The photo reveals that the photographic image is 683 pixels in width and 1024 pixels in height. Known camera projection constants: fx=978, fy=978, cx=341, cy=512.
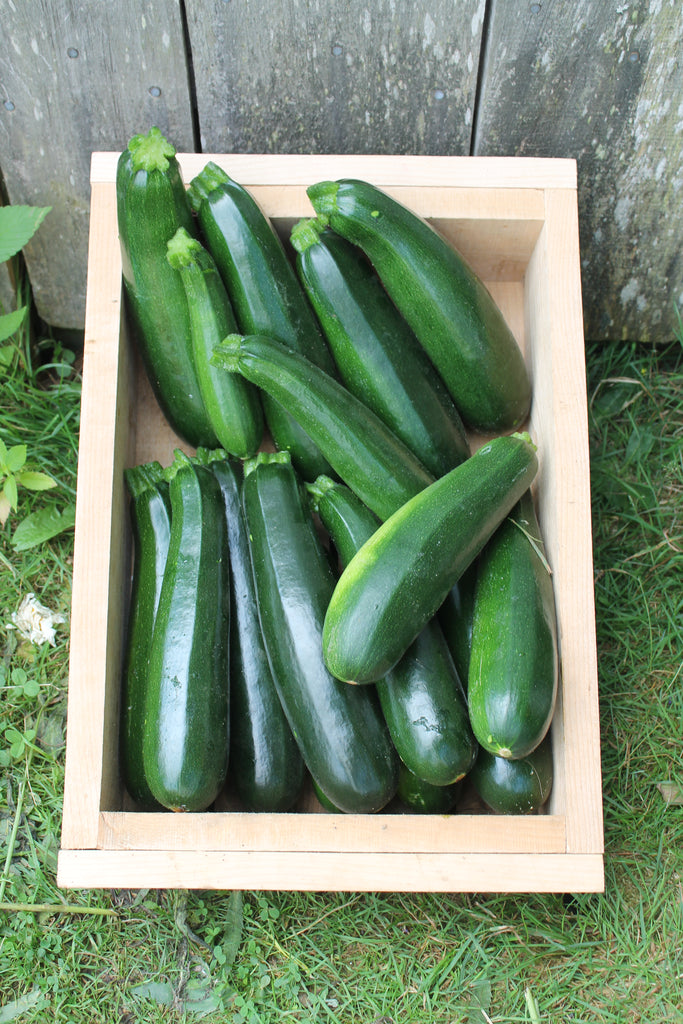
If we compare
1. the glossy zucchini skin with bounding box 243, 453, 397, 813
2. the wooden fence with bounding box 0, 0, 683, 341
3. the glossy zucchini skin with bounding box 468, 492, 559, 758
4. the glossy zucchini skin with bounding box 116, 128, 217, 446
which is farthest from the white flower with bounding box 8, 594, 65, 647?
the glossy zucchini skin with bounding box 468, 492, 559, 758

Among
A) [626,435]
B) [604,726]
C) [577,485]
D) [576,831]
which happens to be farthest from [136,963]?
[626,435]

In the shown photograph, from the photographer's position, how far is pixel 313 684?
135 cm

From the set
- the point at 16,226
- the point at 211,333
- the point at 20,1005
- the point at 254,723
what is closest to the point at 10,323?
the point at 16,226

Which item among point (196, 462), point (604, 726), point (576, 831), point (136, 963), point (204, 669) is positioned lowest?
point (136, 963)

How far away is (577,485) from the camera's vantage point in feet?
4.85

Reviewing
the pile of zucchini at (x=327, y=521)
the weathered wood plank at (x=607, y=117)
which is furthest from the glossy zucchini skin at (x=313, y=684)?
the weathered wood plank at (x=607, y=117)

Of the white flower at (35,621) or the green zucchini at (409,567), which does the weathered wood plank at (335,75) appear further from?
the white flower at (35,621)

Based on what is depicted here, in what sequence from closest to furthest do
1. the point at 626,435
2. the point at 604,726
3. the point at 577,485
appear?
the point at 577,485 → the point at 604,726 → the point at 626,435

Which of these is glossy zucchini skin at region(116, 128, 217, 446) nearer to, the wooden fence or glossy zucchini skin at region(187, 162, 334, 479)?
glossy zucchini skin at region(187, 162, 334, 479)

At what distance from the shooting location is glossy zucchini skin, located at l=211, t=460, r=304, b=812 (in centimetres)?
142

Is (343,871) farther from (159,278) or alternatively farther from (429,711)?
(159,278)

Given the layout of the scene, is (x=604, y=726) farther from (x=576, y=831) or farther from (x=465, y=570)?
(x=465, y=570)

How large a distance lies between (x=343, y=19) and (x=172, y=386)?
0.65m

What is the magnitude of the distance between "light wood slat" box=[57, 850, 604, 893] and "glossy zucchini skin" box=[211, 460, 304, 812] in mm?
114
